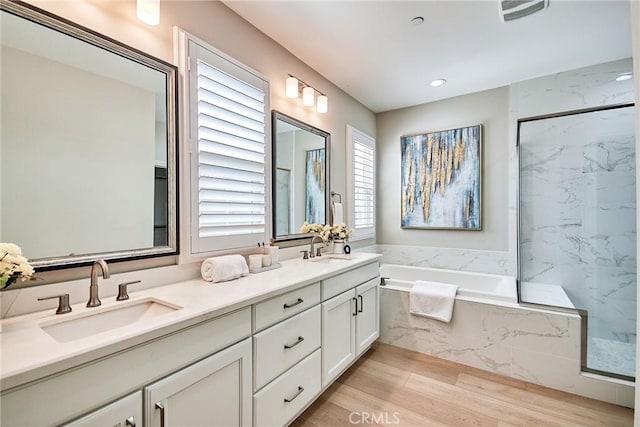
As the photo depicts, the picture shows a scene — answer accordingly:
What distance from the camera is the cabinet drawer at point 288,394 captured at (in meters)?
1.38

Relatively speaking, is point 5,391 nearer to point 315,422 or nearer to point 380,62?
point 315,422

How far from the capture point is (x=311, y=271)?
6.15 feet

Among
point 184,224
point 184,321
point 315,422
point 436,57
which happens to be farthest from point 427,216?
point 184,321

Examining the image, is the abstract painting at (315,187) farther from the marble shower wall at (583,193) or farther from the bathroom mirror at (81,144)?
the marble shower wall at (583,193)

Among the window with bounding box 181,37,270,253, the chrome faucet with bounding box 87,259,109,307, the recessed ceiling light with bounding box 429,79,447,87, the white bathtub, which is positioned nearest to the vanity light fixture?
the window with bounding box 181,37,270,253

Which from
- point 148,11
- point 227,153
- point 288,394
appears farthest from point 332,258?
point 148,11

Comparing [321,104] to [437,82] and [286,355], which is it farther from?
[286,355]

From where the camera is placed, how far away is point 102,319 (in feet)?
3.78

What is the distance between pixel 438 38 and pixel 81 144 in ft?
7.95

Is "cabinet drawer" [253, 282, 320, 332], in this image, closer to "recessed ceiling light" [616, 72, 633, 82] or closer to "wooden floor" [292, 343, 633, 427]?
"wooden floor" [292, 343, 633, 427]

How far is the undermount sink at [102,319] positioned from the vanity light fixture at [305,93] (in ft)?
5.89

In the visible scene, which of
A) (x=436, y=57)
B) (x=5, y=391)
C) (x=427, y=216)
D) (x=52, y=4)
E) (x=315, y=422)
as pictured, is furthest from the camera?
(x=427, y=216)

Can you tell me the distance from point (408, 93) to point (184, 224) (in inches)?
112

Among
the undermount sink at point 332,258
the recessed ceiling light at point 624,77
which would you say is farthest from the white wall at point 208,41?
the recessed ceiling light at point 624,77
